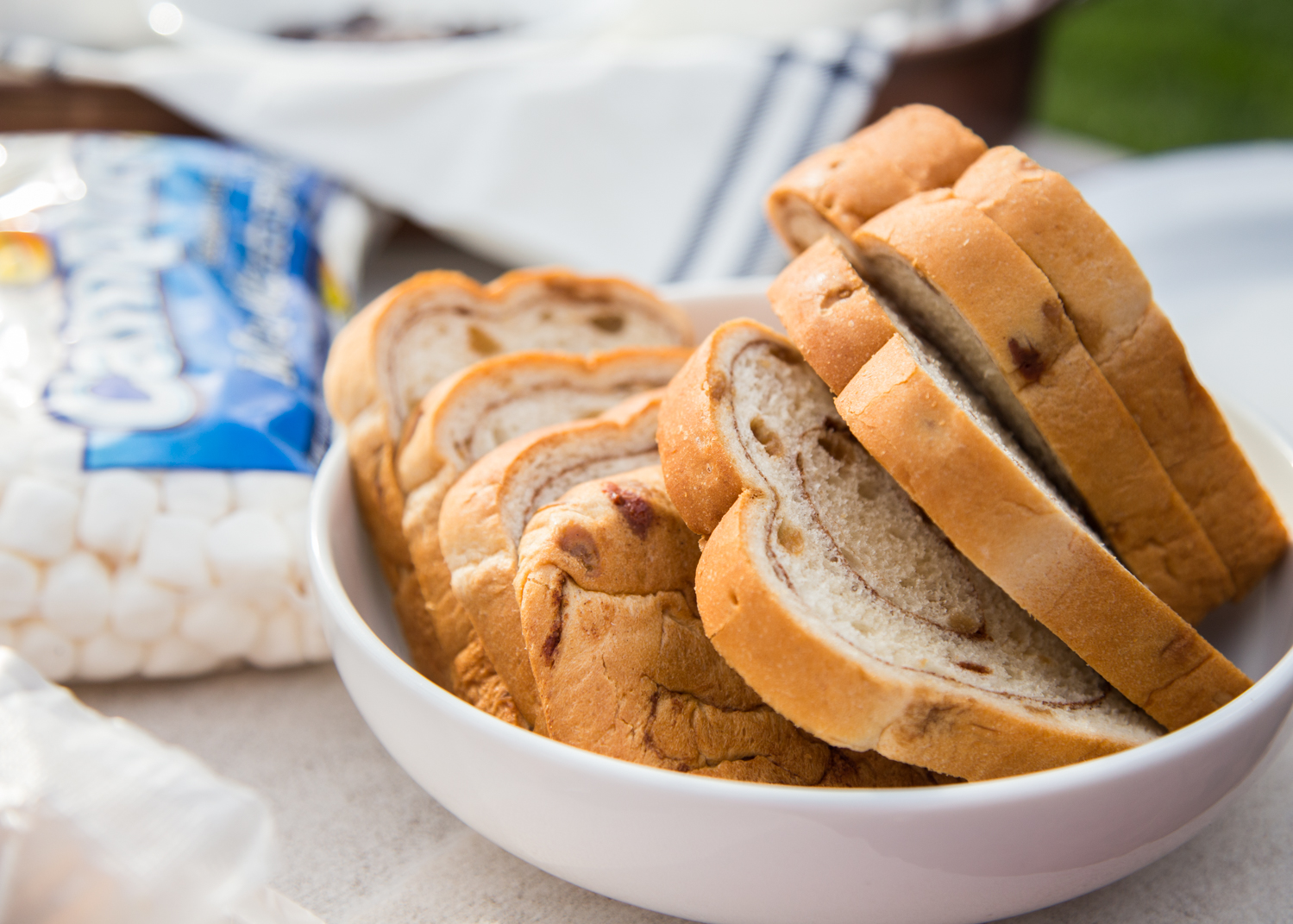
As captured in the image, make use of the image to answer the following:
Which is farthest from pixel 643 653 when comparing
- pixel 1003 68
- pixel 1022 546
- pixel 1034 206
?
pixel 1003 68

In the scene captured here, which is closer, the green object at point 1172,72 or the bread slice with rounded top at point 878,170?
the bread slice with rounded top at point 878,170

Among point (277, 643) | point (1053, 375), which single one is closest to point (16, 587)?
point (277, 643)

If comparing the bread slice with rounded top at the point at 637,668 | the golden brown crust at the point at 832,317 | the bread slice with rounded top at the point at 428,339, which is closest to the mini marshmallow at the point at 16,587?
the bread slice with rounded top at the point at 428,339

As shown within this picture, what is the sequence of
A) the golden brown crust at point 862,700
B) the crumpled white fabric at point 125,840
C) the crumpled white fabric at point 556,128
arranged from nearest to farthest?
the crumpled white fabric at point 125,840
the golden brown crust at point 862,700
the crumpled white fabric at point 556,128

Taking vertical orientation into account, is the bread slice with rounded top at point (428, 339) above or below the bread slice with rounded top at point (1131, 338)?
below

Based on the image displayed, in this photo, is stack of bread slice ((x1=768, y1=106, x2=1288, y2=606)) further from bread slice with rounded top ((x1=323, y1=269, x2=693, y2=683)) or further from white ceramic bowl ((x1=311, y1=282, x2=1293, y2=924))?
bread slice with rounded top ((x1=323, y1=269, x2=693, y2=683))

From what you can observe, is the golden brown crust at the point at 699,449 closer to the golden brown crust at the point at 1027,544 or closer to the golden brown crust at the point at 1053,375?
the golden brown crust at the point at 1027,544
